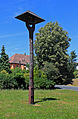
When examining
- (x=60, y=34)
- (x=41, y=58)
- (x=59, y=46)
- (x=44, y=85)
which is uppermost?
(x=60, y=34)

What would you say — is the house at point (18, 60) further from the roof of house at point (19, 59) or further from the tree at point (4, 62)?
the tree at point (4, 62)

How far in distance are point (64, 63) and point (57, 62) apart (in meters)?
2.44

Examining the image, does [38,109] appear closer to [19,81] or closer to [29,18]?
[29,18]

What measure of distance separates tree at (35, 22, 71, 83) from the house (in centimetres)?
3037

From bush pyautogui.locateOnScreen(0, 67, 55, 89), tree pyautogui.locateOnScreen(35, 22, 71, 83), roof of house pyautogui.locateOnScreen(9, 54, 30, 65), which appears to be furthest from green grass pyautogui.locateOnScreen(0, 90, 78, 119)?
roof of house pyautogui.locateOnScreen(9, 54, 30, 65)

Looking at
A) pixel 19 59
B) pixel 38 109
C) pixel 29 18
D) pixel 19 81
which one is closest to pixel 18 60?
pixel 19 59

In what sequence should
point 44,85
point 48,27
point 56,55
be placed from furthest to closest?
1. point 48,27
2. point 56,55
3. point 44,85

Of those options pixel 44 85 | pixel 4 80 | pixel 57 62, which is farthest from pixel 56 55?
pixel 4 80

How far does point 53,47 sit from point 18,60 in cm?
3717

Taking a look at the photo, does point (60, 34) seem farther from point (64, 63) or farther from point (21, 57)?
point (21, 57)

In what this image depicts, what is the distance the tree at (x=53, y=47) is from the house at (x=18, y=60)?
3037 centimetres

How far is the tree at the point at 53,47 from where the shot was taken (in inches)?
1426

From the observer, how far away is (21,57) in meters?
75.4

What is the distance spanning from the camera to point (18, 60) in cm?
7188
